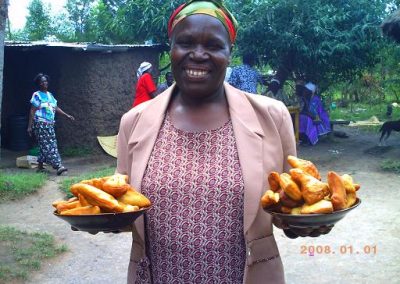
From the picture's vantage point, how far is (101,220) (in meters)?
1.52

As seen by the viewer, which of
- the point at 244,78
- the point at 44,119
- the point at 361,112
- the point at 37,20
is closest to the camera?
the point at 44,119

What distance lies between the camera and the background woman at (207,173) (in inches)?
66.1

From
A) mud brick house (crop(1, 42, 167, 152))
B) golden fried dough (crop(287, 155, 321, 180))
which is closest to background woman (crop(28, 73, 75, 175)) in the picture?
mud brick house (crop(1, 42, 167, 152))

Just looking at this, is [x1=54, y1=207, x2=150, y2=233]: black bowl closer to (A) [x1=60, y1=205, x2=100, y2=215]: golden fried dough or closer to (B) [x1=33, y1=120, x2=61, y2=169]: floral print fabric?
(A) [x1=60, y1=205, x2=100, y2=215]: golden fried dough

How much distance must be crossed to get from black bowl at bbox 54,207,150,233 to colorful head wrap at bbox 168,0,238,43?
0.67m

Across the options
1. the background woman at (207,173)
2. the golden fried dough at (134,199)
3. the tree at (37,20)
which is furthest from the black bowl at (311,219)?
the tree at (37,20)

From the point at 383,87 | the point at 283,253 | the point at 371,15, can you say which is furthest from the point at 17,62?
the point at 383,87

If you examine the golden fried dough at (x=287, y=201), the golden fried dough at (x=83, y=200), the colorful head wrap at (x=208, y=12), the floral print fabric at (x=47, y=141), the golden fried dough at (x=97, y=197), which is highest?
the colorful head wrap at (x=208, y=12)

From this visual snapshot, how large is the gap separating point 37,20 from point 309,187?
59.8 feet

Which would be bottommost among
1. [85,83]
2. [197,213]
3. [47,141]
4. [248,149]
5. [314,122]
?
[47,141]

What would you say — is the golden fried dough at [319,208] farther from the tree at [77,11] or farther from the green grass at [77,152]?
the tree at [77,11]

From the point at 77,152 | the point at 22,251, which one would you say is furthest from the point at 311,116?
the point at 22,251

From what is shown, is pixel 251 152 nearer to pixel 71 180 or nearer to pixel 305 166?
pixel 305 166

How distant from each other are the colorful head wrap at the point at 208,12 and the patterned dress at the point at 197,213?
387mm
